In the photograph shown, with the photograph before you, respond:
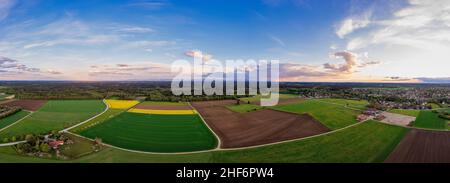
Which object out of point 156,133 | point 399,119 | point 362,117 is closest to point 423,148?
point 362,117

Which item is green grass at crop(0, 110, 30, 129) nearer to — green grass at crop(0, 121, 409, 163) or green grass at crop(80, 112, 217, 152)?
green grass at crop(80, 112, 217, 152)

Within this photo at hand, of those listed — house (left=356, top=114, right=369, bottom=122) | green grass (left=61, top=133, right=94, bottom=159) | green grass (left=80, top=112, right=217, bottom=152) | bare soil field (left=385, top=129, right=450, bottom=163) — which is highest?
house (left=356, top=114, right=369, bottom=122)

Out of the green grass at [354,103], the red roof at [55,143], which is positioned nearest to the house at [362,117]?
the green grass at [354,103]

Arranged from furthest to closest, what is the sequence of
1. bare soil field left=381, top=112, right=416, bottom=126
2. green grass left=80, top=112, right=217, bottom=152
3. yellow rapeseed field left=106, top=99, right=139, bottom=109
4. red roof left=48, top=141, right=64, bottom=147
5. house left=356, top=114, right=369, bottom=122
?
1. yellow rapeseed field left=106, top=99, right=139, bottom=109
2. house left=356, top=114, right=369, bottom=122
3. bare soil field left=381, top=112, right=416, bottom=126
4. green grass left=80, top=112, right=217, bottom=152
5. red roof left=48, top=141, right=64, bottom=147

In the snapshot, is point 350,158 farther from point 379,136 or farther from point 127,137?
point 127,137

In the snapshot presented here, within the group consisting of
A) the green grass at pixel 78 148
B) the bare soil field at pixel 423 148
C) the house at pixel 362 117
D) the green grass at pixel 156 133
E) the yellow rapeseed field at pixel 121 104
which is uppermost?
the yellow rapeseed field at pixel 121 104

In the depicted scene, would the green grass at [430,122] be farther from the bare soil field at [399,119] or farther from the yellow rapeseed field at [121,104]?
the yellow rapeseed field at [121,104]

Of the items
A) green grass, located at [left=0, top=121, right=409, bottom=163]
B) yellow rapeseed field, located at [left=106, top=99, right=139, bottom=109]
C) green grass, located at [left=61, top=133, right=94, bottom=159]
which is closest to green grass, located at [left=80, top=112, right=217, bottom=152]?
green grass, located at [left=61, top=133, right=94, bottom=159]
